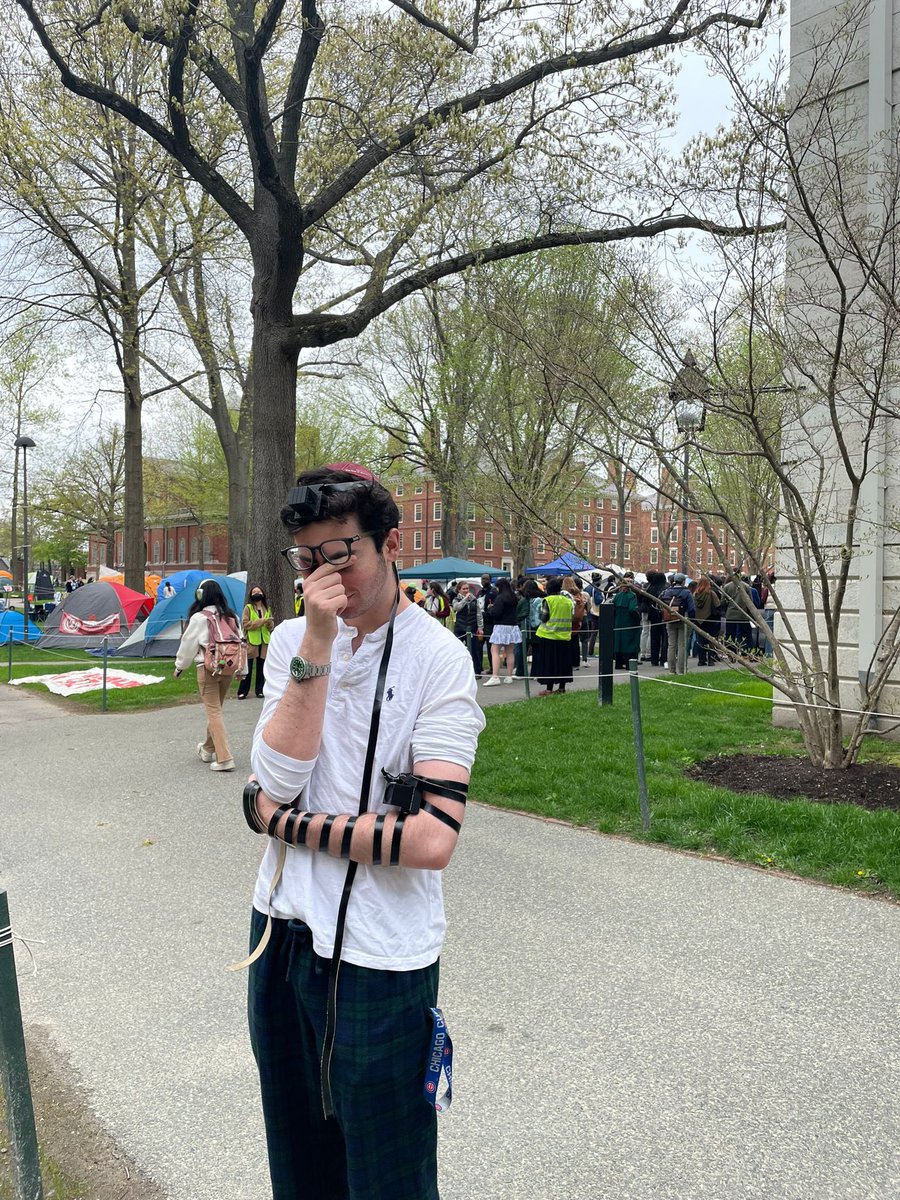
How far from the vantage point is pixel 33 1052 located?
11.3 ft

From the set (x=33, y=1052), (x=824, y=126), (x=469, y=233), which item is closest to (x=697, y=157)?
(x=824, y=126)

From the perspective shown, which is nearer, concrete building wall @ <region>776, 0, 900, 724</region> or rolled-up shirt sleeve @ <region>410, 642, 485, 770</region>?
rolled-up shirt sleeve @ <region>410, 642, 485, 770</region>

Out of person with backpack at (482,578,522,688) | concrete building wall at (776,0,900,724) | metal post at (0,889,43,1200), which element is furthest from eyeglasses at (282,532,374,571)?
person with backpack at (482,578,522,688)

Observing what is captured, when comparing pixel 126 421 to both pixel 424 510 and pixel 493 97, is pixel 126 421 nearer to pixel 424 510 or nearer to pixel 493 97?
pixel 493 97

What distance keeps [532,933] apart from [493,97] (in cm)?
1154

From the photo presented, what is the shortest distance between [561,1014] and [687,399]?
5.27 m

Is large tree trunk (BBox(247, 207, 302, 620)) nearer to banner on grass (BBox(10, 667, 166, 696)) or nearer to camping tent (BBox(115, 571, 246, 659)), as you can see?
banner on grass (BBox(10, 667, 166, 696))

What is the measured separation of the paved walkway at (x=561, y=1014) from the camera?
109 inches

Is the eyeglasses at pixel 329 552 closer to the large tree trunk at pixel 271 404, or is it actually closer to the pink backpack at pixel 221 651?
the pink backpack at pixel 221 651

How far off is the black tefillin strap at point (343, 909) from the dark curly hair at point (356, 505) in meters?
0.24

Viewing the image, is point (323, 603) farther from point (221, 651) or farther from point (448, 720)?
point (221, 651)

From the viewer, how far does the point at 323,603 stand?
5.57ft

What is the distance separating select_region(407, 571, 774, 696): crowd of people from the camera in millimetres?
13883

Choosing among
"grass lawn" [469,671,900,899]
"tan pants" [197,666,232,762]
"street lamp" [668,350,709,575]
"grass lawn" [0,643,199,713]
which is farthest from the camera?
"grass lawn" [0,643,199,713]
